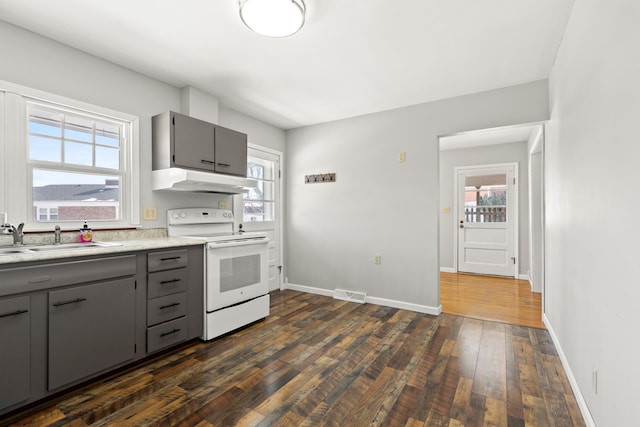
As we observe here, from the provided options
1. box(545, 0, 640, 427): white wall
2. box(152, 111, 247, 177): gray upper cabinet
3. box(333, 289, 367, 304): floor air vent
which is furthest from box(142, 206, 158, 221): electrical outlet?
box(545, 0, 640, 427): white wall

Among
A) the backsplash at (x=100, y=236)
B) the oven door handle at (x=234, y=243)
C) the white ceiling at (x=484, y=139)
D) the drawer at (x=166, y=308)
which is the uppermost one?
the white ceiling at (x=484, y=139)

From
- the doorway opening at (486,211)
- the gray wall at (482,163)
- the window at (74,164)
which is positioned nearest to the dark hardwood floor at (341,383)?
the window at (74,164)

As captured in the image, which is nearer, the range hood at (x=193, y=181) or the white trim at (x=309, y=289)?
the range hood at (x=193, y=181)

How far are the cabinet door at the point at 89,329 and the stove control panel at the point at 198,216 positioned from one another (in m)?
0.95

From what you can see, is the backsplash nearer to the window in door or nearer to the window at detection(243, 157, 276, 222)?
the window at detection(243, 157, 276, 222)

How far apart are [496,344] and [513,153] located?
3.88m

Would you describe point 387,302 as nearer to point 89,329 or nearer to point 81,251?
point 89,329

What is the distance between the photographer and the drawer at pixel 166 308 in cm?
233

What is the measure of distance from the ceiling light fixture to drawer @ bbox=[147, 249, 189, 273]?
175 centimetres

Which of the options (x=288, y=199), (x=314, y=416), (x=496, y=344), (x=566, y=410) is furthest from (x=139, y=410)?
(x=288, y=199)

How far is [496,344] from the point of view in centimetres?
264

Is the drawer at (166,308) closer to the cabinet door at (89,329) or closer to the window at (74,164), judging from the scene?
the cabinet door at (89,329)

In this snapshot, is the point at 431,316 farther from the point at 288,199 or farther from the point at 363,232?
the point at 288,199

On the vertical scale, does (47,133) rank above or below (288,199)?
above
